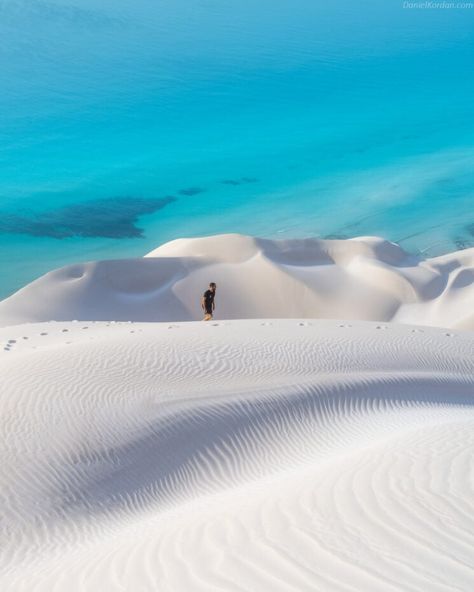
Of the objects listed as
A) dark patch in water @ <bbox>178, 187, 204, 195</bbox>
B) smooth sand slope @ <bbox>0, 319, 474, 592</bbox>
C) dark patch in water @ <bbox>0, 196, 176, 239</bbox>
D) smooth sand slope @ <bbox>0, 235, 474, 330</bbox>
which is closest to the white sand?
smooth sand slope @ <bbox>0, 319, 474, 592</bbox>

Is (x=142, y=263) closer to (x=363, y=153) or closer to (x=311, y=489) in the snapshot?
(x=311, y=489)

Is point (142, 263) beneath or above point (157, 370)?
above

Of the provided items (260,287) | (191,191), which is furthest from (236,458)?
(191,191)

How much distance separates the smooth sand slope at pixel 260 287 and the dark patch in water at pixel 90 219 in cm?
1431

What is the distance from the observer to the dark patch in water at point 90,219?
129 feet

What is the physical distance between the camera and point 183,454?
7562mm

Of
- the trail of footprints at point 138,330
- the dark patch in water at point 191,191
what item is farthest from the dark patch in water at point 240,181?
the trail of footprints at point 138,330

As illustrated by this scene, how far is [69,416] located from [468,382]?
5.69 meters

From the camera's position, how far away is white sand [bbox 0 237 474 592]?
13.6 feet

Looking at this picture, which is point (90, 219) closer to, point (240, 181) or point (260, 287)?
point (240, 181)

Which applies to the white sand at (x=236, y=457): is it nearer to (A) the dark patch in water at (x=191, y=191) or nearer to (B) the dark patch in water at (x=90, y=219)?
(B) the dark patch in water at (x=90, y=219)

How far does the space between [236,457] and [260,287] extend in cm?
1639

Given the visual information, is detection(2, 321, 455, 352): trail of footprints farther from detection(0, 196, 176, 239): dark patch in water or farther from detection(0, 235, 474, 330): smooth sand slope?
detection(0, 196, 176, 239): dark patch in water

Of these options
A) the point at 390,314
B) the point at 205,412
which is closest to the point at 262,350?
the point at 205,412
